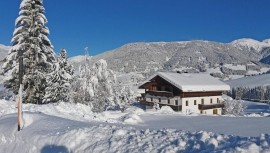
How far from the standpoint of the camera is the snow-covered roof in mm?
46844

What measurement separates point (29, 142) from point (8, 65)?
75.3ft

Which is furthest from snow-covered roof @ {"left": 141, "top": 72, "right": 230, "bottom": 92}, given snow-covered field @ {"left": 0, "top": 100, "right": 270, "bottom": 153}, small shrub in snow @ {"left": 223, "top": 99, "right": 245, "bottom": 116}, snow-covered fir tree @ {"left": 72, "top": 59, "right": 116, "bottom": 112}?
snow-covered field @ {"left": 0, "top": 100, "right": 270, "bottom": 153}

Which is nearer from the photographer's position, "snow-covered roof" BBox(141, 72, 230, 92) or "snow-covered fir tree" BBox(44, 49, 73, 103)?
"snow-covered fir tree" BBox(44, 49, 73, 103)

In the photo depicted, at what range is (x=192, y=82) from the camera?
49281 millimetres

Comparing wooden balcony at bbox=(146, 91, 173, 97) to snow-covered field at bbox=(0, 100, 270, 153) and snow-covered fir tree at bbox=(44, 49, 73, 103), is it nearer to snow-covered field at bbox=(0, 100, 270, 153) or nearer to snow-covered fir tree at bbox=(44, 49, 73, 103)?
A: snow-covered fir tree at bbox=(44, 49, 73, 103)

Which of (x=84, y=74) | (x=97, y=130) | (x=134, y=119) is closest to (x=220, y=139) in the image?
(x=97, y=130)

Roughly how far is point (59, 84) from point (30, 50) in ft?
18.4

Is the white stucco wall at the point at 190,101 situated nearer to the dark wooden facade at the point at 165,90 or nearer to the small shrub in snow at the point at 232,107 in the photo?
the dark wooden facade at the point at 165,90

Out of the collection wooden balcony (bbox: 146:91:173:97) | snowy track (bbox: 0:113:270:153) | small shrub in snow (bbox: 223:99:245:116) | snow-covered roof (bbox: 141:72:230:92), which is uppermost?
snow-covered roof (bbox: 141:72:230:92)

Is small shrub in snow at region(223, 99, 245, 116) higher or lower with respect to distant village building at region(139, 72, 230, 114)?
lower

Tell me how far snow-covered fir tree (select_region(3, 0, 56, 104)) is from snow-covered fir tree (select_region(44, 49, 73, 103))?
95.0 inches

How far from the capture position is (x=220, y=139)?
7.85 metres

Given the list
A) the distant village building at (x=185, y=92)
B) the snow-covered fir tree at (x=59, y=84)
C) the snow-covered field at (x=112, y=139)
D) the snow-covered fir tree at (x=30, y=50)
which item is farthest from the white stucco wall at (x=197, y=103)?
the snow-covered field at (x=112, y=139)

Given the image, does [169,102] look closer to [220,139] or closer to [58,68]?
[58,68]
